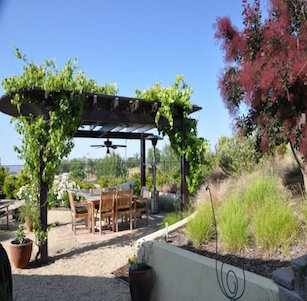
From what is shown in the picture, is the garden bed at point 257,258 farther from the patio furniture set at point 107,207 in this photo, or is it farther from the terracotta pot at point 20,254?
the patio furniture set at point 107,207

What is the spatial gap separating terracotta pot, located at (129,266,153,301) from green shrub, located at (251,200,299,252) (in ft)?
3.92

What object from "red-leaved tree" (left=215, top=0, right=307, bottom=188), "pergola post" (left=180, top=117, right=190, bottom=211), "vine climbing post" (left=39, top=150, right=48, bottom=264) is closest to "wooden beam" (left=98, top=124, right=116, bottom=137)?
"pergola post" (left=180, top=117, right=190, bottom=211)

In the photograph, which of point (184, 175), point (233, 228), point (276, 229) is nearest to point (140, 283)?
point (233, 228)

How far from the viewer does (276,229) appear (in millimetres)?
2650

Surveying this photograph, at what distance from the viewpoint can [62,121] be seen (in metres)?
4.04

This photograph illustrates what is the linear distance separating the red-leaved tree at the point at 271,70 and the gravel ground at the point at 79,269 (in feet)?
8.88

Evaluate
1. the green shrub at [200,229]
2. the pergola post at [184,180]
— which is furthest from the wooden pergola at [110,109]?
the green shrub at [200,229]

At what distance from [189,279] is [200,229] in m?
0.84

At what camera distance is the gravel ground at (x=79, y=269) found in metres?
2.93

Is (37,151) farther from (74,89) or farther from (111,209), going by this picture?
(111,209)

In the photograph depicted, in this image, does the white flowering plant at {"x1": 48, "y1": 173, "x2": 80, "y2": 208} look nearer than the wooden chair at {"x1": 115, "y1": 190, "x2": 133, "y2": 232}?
No

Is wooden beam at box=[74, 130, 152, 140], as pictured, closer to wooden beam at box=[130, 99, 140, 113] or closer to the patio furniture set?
the patio furniture set

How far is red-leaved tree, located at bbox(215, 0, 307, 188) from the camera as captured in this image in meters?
3.24

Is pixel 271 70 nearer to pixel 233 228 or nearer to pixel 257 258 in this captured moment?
pixel 233 228
